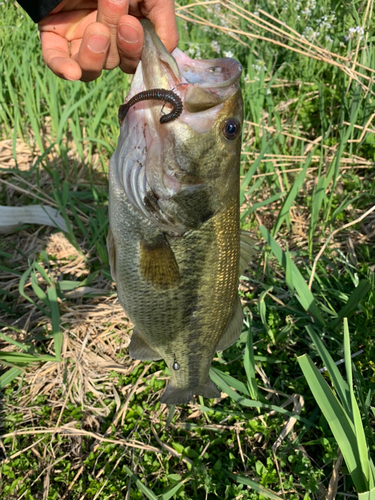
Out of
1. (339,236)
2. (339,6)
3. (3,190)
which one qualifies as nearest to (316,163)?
(339,236)

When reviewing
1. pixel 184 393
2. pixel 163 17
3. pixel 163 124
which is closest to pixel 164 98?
pixel 163 124

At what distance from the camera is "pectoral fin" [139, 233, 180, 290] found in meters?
1.58

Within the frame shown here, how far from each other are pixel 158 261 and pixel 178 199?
0.25 m

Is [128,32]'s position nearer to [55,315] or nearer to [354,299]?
[55,315]

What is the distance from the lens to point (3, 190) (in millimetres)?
3795

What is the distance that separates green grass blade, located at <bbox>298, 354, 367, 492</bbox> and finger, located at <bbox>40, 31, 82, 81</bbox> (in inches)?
55.8

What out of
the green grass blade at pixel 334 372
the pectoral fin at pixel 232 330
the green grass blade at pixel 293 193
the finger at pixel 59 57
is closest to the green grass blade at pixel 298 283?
the pectoral fin at pixel 232 330

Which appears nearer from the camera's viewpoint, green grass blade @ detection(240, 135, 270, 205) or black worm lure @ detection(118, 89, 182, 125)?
black worm lure @ detection(118, 89, 182, 125)

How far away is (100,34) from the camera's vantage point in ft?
5.09

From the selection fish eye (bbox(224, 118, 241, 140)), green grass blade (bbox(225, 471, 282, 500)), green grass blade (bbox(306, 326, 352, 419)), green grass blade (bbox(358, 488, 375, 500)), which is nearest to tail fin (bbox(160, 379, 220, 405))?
green grass blade (bbox(225, 471, 282, 500))

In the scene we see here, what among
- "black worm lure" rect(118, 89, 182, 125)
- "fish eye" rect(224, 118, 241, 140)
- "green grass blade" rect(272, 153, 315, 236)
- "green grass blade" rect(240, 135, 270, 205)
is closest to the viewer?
"black worm lure" rect(118, 89, 182, 125)

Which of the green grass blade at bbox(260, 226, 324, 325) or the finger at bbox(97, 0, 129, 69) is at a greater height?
the finger at bbox(97, 0, 129, 69)

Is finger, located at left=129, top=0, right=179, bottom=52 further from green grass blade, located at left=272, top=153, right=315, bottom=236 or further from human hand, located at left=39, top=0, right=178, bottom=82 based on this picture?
green grass blade, located at left=272, top=153, right=315, bottom=236

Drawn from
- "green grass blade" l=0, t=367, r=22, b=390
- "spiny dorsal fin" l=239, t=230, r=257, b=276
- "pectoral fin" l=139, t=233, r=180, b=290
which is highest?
"pectoral fin" l=139, t=233, r=180, b=290
